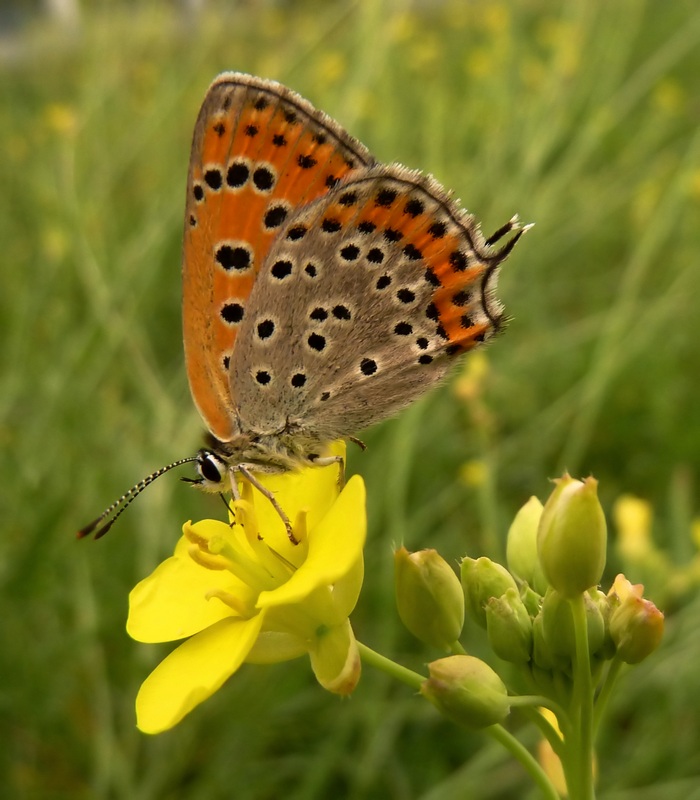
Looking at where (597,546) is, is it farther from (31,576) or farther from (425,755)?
(31,576)

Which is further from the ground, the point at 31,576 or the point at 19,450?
the point at 19,450

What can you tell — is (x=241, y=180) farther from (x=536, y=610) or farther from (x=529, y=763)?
(x=529, y=763)

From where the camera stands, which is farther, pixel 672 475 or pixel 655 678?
pixel 672 475

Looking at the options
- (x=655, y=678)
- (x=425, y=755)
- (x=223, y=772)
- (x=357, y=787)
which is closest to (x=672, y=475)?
(x=655, y=678)

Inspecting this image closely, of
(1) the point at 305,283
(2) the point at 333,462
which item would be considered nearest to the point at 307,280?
(1) the point at 305,283

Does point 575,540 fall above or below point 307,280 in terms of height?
below

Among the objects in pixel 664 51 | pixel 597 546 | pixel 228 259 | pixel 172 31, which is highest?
pixel 172 31

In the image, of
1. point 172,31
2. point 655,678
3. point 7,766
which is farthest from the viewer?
point 172,31
